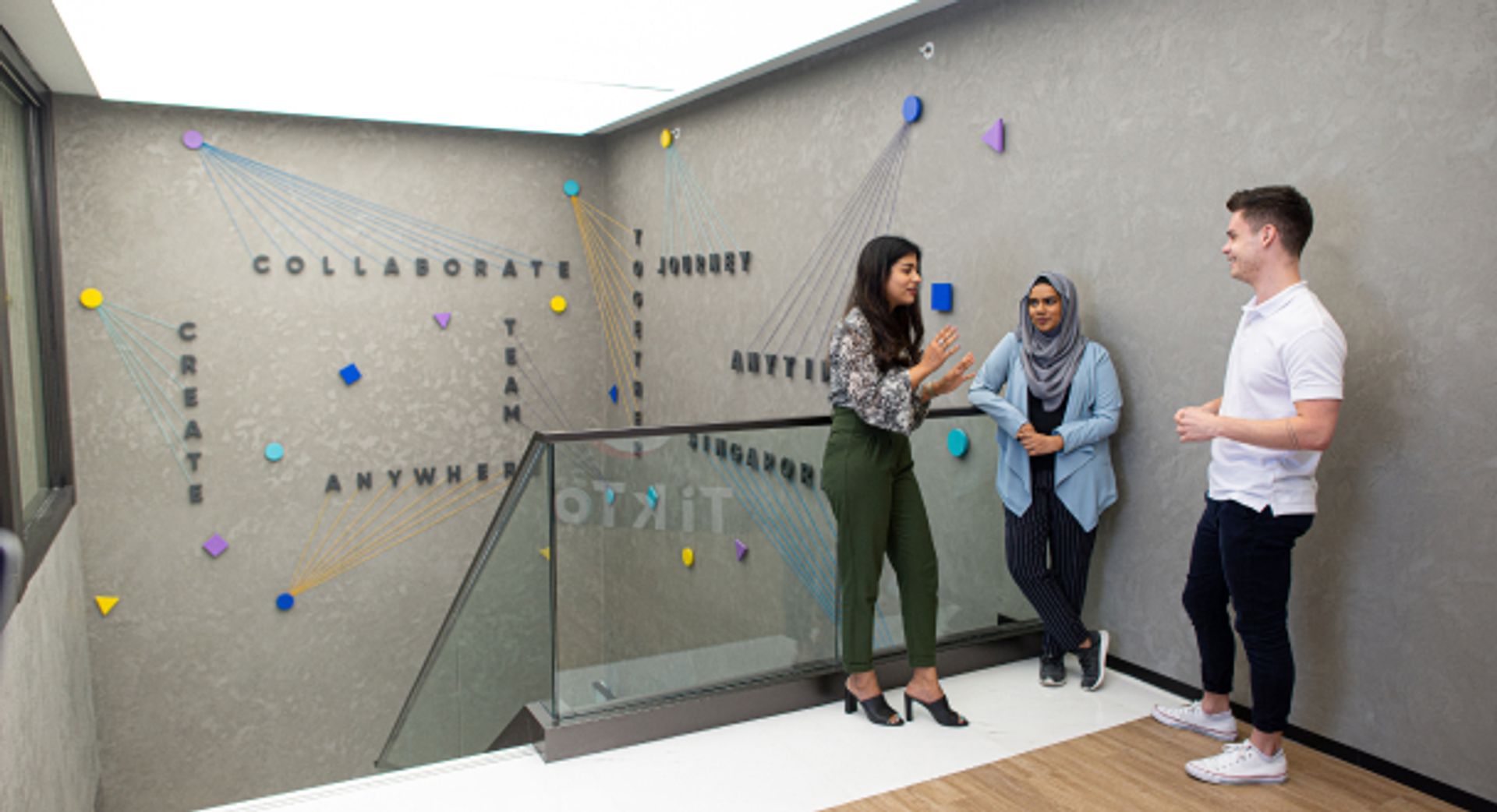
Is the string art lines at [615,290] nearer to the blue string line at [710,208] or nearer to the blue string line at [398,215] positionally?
Answer: the blue string line at [398,215]

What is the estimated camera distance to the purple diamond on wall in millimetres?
6410

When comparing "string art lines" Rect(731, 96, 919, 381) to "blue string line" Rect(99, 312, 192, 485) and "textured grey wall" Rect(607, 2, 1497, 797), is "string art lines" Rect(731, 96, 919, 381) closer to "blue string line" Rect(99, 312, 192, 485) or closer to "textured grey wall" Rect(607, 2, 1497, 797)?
"textured grey wall" Rect(607, 2, 1497, 797)

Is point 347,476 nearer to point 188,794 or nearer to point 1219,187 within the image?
point 188,794

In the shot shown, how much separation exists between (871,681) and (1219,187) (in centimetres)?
192

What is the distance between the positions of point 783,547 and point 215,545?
14.3 ft

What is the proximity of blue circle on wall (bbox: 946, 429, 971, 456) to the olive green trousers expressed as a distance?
567mm

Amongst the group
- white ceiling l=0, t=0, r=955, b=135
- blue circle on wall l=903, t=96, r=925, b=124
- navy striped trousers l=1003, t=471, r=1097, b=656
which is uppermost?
white ceiling l=0, t=0, r=955, b=135

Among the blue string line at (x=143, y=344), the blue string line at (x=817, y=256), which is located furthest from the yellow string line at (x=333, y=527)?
the blue string line at (x=817, y=256)

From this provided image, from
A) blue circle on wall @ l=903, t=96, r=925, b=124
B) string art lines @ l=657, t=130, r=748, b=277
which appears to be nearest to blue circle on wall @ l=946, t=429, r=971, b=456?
blue circle on wall @ l=903, t=96, r=925, b=124

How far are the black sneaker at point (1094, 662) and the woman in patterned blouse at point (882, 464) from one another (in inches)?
23.1

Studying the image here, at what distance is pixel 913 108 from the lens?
4609mm

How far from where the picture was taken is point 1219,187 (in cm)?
336

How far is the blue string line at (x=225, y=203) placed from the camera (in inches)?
247

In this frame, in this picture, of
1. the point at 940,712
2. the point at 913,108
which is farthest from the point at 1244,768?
the point at 913,108
